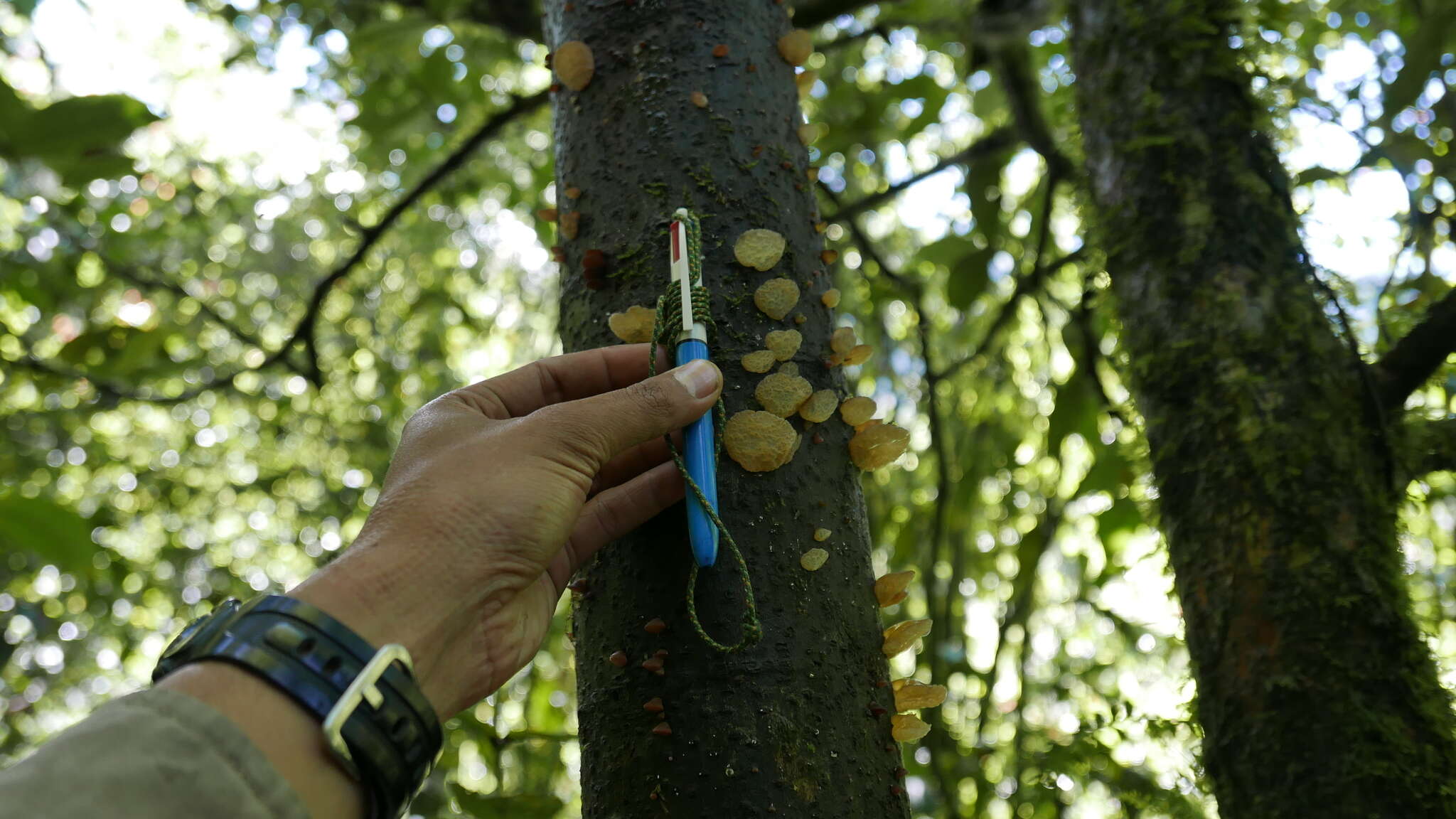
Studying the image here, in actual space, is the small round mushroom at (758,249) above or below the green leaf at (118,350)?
above

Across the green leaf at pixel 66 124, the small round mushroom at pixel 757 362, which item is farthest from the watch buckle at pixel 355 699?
the green leaf at pixel 66 124

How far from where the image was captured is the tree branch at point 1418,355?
1.31m

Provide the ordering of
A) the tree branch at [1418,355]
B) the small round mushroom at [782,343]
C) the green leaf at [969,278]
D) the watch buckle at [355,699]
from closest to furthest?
the watch buckle at [355,699]
the small round mushroom at [782,343]
the tree branch at [1418,355]
the green leaf at [969,278]

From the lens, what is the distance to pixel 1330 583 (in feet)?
4.17

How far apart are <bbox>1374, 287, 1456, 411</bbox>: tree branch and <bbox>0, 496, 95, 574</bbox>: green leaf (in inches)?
77.2

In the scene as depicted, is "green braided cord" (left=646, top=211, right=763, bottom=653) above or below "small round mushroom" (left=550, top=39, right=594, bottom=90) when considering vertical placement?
below

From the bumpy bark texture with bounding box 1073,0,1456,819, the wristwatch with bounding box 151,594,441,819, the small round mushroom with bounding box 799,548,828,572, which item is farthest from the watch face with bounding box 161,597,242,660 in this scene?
the bumpy bark texture with bounding box 1073,0,1456,819

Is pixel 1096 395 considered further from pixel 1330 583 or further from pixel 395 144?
pixel 395 144

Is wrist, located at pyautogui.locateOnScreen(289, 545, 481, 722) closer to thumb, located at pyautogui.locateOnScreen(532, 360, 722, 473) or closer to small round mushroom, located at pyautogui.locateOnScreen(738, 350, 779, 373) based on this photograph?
thumb, located at pyautogui.locateOnScreen(532, 360, 722, 473)

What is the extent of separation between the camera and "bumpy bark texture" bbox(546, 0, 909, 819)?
98 centimetres

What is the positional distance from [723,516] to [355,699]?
42 centimetres

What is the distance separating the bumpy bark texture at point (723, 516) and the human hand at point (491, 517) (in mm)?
59

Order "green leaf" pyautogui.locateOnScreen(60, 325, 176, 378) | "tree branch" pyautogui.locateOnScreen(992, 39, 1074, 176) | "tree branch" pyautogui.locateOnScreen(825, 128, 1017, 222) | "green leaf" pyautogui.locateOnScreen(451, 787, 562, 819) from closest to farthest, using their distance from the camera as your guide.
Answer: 1. "green leaf" pyautogui.locateOnScreen(451, 787, 562, 819)
2. "green leaf" pyautogui.locateOnScreen(60, 325, 176, 378)
3. "tree branch" pyautogui.locateOnScreen(825, 128, 1017, 222)
4. "tree branch" pyautogui.locateOnScreen(992, 39, 1074, 176)

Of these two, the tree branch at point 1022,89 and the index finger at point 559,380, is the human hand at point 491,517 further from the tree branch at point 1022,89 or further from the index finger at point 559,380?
the tree branch at point 1022,89
